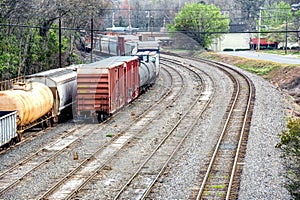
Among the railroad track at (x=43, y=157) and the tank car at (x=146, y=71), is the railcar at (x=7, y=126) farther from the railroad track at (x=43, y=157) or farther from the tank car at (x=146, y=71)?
the tank car at (x=146, y=71)

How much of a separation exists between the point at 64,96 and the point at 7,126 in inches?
282

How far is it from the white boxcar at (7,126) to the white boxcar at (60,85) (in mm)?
4956

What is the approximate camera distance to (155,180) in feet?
57.7

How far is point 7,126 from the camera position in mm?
21672

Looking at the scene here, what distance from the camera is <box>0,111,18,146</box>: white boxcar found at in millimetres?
21234

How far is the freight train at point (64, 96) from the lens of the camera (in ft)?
75.0

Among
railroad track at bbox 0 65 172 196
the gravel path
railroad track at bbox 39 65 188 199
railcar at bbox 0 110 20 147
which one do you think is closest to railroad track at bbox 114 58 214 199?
railroad track at bbox 39 65 188 199

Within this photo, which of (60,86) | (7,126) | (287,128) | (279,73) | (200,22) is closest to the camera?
(7,126)

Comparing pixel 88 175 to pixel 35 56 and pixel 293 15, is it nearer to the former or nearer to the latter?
pixel 35 56

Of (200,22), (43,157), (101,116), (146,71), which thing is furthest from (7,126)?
(200,22)

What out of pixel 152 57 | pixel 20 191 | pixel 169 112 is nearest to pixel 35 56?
pixel 152 57

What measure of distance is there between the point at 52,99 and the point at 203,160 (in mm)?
9367

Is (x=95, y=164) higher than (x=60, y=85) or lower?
lower

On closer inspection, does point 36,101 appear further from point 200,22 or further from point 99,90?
point 200,22
